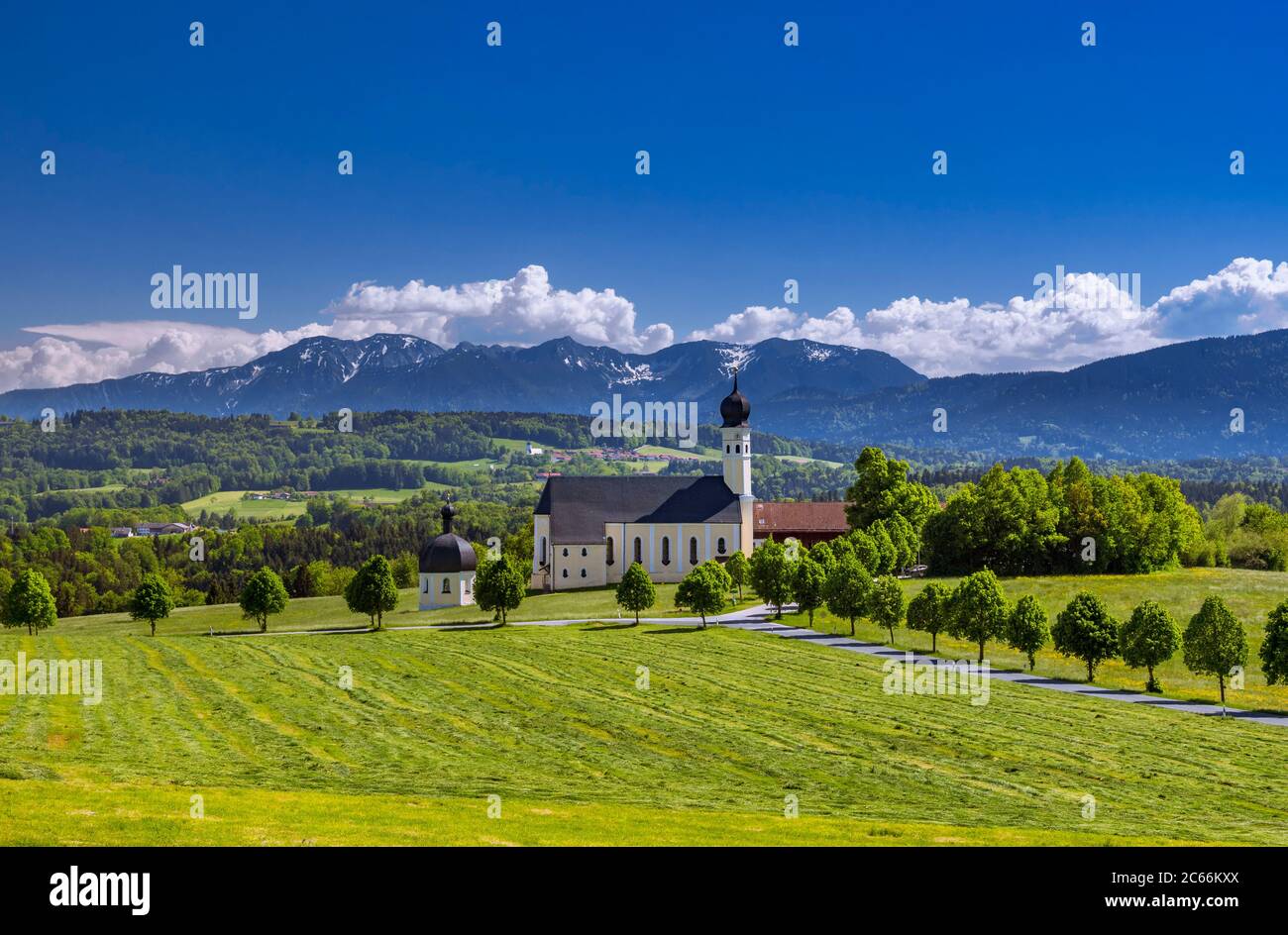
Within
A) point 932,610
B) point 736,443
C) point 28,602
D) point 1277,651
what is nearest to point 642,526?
point 736,443

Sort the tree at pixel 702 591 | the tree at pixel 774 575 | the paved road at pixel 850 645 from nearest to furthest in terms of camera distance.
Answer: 1. the paved road at pixel 850 645
2. the tree at pixel 702 591
3. the tree at pixel 774 575

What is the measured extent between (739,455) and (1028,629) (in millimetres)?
46573

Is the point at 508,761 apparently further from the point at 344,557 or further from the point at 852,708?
the point at 344,557

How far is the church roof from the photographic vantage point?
9756cm

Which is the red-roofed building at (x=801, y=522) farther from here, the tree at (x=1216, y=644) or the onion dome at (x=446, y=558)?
the tree at (x=1216, y=644)

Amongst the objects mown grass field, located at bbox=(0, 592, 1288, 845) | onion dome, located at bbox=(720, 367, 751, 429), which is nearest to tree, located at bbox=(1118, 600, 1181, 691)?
mown grass field, located at bbox=(0, 592, 1288, 845)

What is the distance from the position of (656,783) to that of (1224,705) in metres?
31.7

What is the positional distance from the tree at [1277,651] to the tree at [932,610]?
54.2 feet

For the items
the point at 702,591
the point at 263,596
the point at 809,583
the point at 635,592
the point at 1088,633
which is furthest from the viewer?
the point at 263,596

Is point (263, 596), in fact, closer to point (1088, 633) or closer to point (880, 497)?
point (1088, 633)

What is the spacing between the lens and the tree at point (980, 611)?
5881 cm

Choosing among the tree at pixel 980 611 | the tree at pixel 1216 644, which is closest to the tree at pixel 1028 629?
the tree at pixel 980 611

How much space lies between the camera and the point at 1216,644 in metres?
48.2
